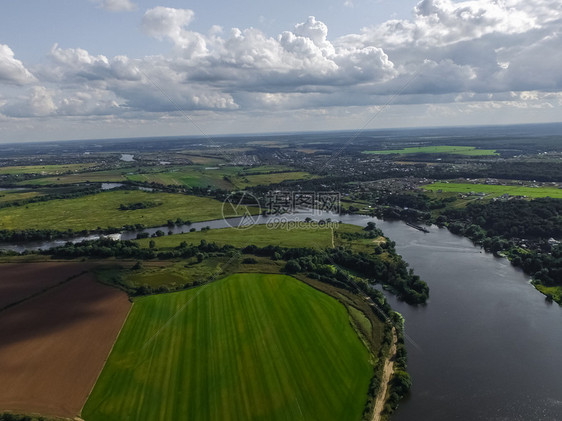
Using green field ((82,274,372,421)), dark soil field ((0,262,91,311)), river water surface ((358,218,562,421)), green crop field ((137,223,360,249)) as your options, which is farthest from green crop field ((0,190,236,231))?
river water surface ((358,218,562,421))

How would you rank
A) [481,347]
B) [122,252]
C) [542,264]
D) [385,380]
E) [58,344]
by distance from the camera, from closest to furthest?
[385,380], [58,344], [481,347], [542,264], [122,252]

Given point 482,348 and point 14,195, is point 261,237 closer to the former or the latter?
point 482,348

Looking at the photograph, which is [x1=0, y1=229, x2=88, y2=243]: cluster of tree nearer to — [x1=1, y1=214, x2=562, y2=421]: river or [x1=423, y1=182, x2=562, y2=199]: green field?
[x1=1, y1=214, x2=562, y2=421]: river

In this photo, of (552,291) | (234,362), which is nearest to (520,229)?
(552,291)

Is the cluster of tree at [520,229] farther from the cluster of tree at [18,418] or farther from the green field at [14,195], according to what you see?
the green field at [14,195]

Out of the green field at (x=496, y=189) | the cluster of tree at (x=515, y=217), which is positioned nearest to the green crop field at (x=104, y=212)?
the cluster of tree at (x=515, y=217)
